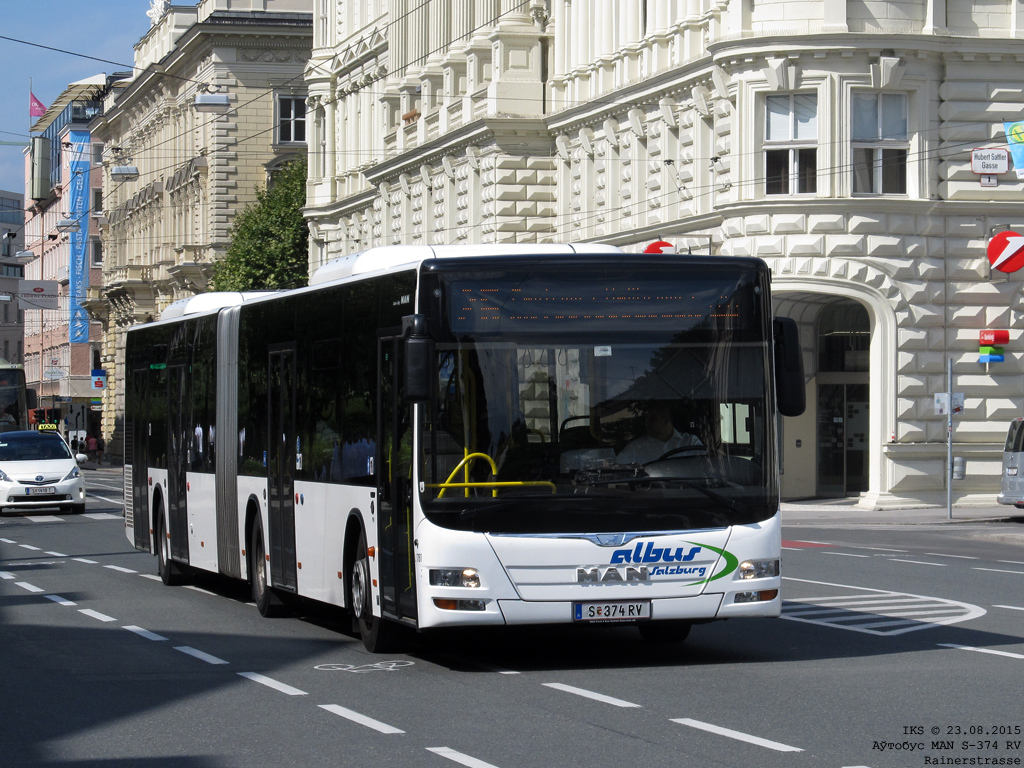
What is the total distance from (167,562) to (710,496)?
9511 millimetres

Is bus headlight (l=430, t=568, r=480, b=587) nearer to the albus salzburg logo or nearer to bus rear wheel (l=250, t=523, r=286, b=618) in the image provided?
the albus salzburg logo

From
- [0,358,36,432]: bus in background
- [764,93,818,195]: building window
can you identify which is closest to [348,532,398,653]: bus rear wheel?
[764,93,818,195]: building window

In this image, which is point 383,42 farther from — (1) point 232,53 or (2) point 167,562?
(2) point 167,562

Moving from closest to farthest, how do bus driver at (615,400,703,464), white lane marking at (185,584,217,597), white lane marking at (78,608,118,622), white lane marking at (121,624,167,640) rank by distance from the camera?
bus driver at (615,400,703,464), white lane marking at (121,624,167,640), white lane marking at (78,608,118,622), white lane marking at (185,584,217,597)

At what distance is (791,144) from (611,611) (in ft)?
83.0

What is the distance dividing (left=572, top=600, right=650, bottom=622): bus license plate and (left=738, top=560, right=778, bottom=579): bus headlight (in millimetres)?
694

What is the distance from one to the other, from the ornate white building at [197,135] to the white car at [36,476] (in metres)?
34.1

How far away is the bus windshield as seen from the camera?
11773 mm

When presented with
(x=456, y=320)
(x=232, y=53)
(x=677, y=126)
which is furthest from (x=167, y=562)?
(x=232, y=53)

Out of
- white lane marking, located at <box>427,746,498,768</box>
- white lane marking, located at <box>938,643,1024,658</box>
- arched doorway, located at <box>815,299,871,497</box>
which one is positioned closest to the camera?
white lane marking, located at <box>427,746,498,768</box>

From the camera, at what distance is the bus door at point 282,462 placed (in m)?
15.3

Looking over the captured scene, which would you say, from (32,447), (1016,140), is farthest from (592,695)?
(32,447)

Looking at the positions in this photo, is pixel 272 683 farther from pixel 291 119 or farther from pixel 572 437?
pixel 291 119

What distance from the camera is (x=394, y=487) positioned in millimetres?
12352
